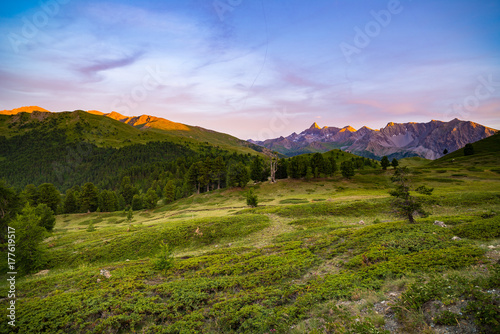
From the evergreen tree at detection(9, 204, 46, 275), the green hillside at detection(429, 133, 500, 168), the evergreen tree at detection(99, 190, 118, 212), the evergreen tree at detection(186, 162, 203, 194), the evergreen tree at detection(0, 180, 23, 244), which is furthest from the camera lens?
the green hillside at detection(429, 133, 500, 168)

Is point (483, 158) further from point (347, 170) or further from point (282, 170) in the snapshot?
point (282, 170)

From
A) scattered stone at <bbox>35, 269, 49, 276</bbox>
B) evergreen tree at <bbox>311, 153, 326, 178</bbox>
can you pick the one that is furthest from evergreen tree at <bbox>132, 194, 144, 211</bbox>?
evergreen tree at <bbox>311, 153, 326, 178</bbox>

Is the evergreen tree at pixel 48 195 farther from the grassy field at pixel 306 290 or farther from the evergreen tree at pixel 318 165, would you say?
the evergreen tree at pixel 318 165

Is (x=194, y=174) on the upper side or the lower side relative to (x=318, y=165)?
lower

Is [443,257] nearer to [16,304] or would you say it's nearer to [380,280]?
[380,280]

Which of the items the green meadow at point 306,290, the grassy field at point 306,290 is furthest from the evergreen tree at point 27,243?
the grassy field at point 306,290

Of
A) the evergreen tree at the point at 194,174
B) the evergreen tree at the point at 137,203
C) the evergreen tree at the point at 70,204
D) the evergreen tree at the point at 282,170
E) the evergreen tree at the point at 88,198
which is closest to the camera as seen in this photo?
the evergreen tree at the point at 88,198

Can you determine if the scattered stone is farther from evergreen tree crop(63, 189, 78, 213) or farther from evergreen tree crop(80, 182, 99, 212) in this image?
evergreen tree crop(63, 189, 78, 213)

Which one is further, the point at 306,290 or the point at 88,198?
the point at 88,198

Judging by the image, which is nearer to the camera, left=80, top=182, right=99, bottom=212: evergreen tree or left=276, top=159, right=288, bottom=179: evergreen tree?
left=80, top=182, right=99, bottom=212: evergreen tree

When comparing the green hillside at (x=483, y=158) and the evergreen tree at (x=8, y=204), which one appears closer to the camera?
the evergreen tree at (x=8, y=204)

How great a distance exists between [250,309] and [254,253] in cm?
945

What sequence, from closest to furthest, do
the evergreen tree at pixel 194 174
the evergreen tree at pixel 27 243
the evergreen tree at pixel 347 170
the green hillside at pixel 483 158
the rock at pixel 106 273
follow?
the rock at pixel 106 273 < the evergreen tree at pixel 27 243 < the evergreen tree at pixel 347 170 < the evergreen tree at pixel 194 174 < the green hillside at pixel 483 158

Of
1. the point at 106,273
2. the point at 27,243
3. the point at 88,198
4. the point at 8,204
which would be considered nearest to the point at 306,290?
the point at 106,273
